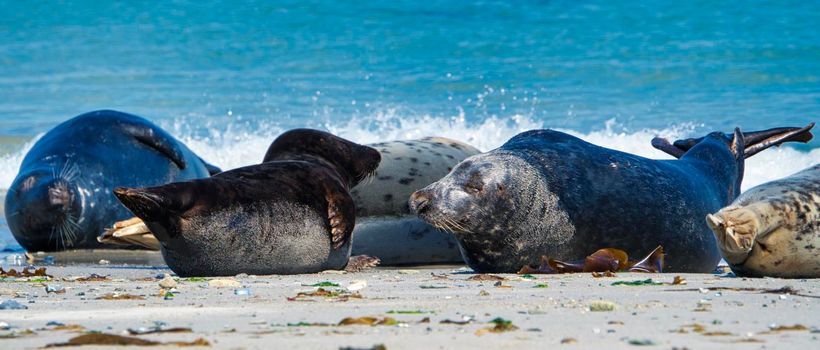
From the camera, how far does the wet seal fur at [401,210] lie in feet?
24.8

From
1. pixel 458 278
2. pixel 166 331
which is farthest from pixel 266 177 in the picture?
pixel 166 331

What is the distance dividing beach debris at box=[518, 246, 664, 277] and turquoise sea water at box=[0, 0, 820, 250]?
8333 millimetres

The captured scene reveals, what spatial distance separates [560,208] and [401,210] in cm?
189

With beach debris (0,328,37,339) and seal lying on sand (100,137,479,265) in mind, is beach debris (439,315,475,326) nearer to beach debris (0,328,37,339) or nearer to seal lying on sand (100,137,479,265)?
beach debris (0,328,37,339)

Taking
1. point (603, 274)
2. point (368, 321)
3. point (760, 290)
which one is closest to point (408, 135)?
point (603, 274)

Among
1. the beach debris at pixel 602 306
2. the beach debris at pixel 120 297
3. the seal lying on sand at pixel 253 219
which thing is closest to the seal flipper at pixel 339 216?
the seal lying on sand at pixel 253 219

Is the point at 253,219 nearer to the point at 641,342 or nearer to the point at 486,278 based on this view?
the point at 486,278

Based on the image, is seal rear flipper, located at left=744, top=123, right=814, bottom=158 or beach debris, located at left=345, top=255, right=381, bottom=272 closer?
beach debris, located at left=345, top=255, right=381, bottom=272

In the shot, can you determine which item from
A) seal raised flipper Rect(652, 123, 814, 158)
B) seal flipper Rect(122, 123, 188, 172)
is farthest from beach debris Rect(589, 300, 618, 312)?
seal flipper Rect(122, 123, 188, 172)

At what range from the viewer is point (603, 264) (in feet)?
19.3

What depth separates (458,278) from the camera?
18.8 ft

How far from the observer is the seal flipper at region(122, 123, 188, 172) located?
9.15m

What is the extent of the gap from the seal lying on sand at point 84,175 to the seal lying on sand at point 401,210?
1682 millimetres

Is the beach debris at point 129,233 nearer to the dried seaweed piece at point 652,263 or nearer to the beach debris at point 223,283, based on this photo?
the beach debris at point 223,283
